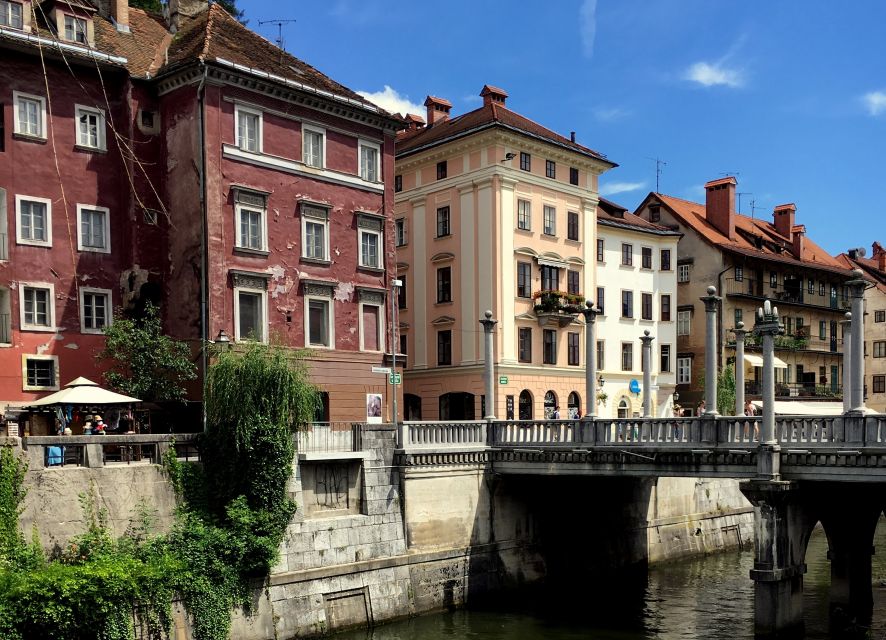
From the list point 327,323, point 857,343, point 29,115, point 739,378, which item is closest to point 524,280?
point 327,323

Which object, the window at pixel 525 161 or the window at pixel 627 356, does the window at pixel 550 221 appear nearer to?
the window at pixel 525 161

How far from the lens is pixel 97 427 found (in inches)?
1192

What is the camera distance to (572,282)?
190ft

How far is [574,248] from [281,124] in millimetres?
23093

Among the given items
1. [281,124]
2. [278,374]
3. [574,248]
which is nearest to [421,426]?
[278,374]

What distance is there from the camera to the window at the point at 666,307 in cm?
6619

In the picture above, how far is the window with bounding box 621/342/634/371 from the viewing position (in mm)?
62594

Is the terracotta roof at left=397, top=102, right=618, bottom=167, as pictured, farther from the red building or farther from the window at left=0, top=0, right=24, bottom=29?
the window at left=0, top=0, right=24, bottom=29

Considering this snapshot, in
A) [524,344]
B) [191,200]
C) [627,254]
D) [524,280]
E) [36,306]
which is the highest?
A: [191,200]

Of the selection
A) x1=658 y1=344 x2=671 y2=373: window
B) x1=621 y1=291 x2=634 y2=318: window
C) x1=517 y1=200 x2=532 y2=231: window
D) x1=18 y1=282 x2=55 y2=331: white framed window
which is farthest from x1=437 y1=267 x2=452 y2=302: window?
x1=18 y1=282 x2=55 y2=331: white framed window

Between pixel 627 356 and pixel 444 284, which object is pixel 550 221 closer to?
pixel 444 284

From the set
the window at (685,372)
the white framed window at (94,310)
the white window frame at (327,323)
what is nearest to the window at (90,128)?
the white framed window at (94,310)

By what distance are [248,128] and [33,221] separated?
379 inches

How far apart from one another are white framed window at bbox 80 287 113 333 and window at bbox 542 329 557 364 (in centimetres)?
2641
